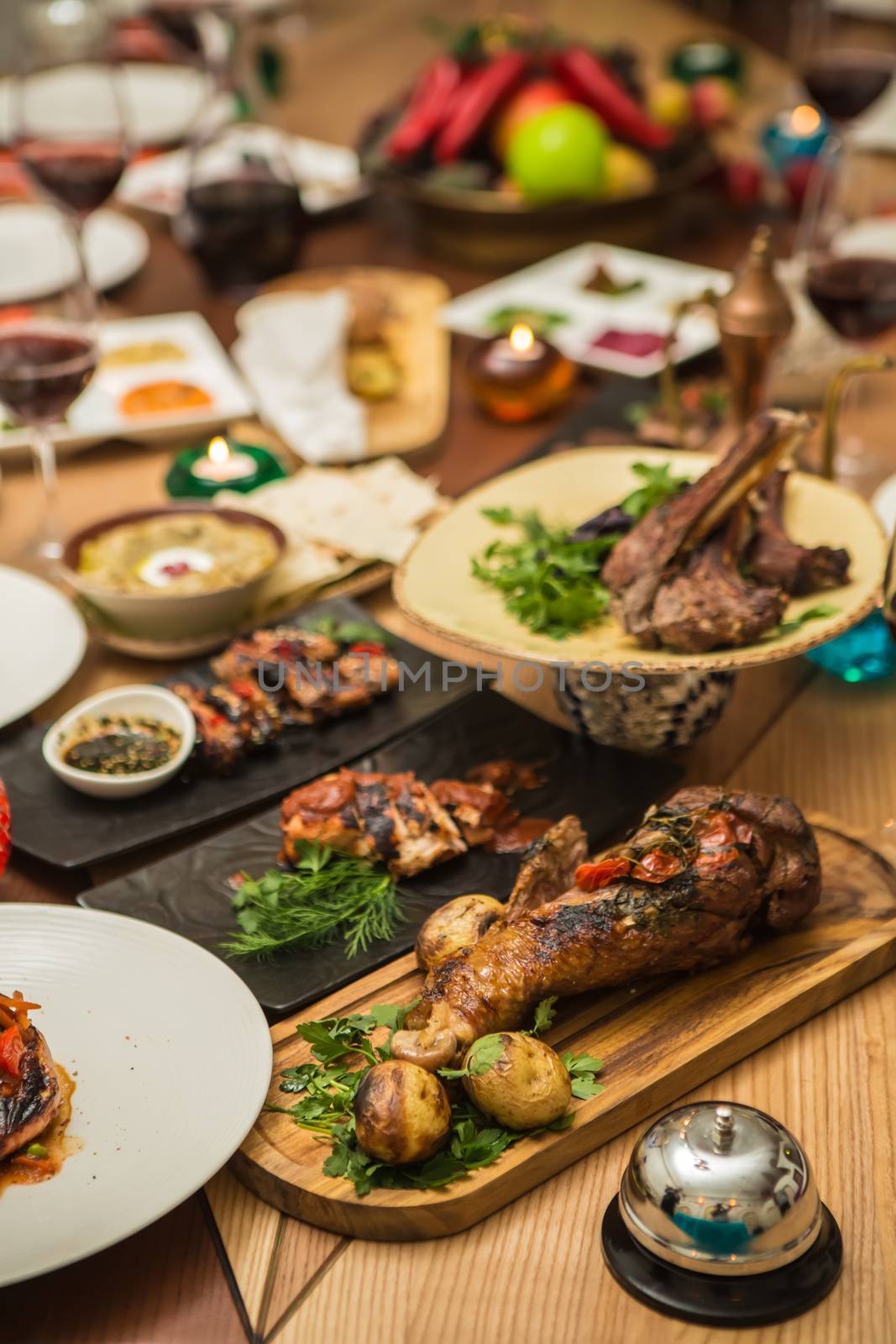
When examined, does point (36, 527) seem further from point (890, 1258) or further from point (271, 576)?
point (890, 1258)

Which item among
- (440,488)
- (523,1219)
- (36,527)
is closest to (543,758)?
(523,1219)

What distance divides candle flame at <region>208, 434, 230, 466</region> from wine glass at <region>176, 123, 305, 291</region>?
0.89 metres

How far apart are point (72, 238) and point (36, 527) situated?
48 cm

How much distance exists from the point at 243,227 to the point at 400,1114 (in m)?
2.34

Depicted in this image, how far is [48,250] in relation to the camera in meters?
3.19

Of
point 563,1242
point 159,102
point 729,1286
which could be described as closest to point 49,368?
point 563,1242

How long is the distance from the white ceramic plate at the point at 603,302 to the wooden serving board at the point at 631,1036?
4.70ft

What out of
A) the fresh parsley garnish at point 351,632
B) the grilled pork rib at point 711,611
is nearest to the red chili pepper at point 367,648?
the fresh parsley garnish at point 351,632

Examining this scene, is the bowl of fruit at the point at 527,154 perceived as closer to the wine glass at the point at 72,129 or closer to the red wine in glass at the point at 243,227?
the red wine in glass at the point at 243,227

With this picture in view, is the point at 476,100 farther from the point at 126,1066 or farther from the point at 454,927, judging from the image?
the point at 126,1066

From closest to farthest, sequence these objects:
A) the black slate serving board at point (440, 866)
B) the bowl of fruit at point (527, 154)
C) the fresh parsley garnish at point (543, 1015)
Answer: the fresh parsley garnish at point (543, 1015)
the black slate serving board at point (440, 866)
the bowl of fruit at point (527, 154)

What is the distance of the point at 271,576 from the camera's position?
205cm

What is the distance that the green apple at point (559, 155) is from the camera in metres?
3.04

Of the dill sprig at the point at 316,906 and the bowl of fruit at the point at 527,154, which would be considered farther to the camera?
the bowl of fruit at the point at 527,154
